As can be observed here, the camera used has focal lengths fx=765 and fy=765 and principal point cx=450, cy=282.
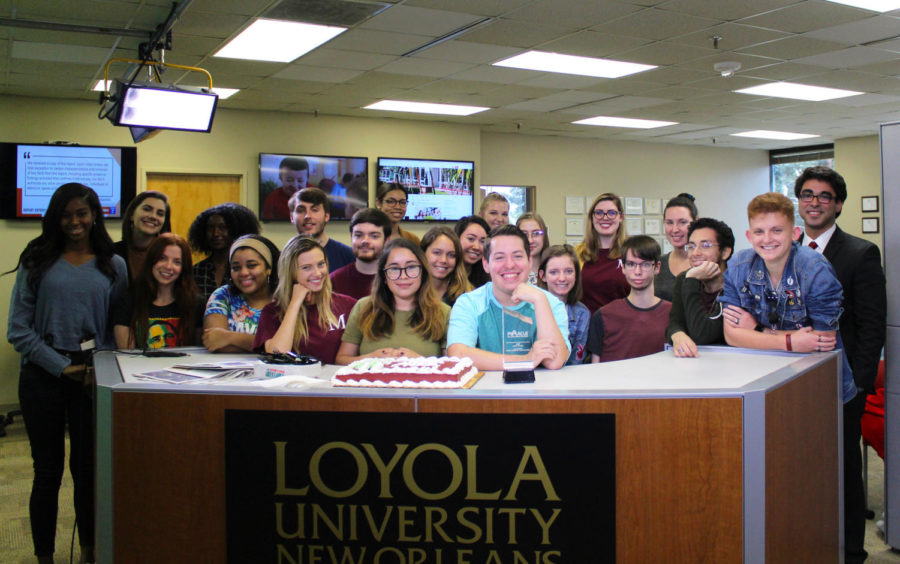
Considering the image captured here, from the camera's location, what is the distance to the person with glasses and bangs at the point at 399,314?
2.78 meters

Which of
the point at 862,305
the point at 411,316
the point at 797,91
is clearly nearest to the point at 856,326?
the point at 862,305

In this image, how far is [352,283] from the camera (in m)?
3.71

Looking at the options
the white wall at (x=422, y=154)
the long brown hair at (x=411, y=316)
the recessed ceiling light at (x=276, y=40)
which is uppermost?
the recessed ceiling light at (x=276, y=40)

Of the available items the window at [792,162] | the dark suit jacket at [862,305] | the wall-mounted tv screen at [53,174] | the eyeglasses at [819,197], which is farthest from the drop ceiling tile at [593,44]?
the window at [792,162]

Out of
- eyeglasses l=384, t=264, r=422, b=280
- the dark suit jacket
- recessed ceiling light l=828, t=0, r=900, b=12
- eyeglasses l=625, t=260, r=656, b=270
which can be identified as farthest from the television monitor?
eyeglasses l=384, t=264, r=422, b=280

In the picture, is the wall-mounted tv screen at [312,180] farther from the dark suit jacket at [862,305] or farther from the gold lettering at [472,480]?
the gold lettering at [472,480]

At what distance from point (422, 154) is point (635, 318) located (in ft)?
20.0

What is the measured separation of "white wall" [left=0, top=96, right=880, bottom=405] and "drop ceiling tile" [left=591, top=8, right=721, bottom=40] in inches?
161

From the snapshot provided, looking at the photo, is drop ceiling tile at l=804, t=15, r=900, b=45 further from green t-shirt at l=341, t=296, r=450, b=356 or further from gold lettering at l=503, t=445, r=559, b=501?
gold lettering at l=503, t=445, r=559, b=501

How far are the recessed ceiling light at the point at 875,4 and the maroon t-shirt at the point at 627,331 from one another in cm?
268

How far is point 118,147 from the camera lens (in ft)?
24.5

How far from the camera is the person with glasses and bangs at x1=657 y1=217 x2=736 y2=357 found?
276 centimetres

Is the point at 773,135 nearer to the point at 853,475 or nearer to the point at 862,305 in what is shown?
the point at 862,305

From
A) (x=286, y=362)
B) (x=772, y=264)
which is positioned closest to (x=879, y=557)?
(x=772, y=264)
